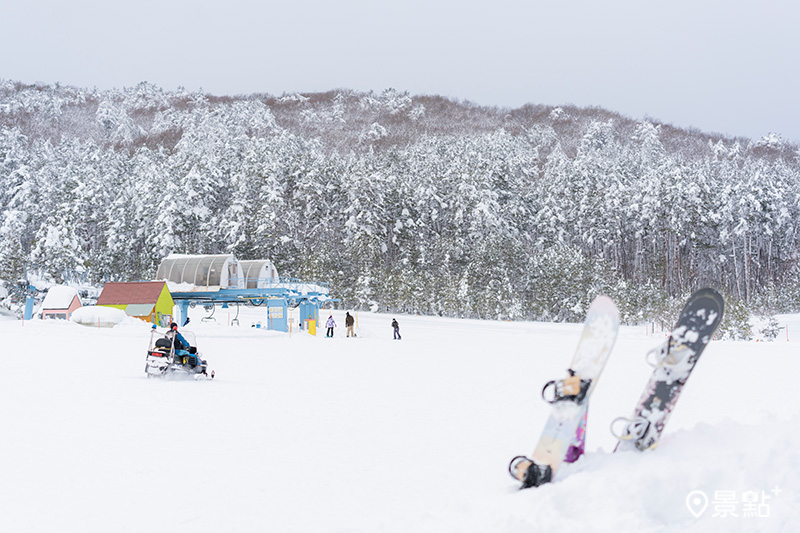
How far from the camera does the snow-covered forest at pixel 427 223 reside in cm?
5175

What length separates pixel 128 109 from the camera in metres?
186

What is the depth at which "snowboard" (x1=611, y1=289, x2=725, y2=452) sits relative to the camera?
5352 mm

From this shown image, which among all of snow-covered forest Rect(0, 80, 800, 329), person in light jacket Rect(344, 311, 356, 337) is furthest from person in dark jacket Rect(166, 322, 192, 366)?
snow-covered forest Rect(0, 80, 800, 329)

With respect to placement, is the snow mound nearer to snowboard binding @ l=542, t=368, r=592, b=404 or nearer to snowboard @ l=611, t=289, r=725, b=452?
snowboard binding @ l=542, t=368, r=592, b=404

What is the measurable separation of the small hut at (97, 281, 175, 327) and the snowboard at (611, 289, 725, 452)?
3074 centimetres

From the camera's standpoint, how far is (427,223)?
71.6 m

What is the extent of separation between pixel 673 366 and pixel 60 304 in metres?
36.4

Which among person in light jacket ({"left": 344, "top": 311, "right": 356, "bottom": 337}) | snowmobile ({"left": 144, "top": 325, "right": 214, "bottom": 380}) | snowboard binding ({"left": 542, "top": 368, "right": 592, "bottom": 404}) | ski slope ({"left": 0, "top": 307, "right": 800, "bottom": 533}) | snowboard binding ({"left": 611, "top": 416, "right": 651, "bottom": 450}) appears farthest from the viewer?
person in light jacket ({"left": 344, "top": 311, "right": 356, "bottom": 337})

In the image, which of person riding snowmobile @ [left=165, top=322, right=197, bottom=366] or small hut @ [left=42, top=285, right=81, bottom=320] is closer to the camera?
person riding snowmobile @ [left=165, top=322, right=197, bottom=366]

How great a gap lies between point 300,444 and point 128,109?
200 metres

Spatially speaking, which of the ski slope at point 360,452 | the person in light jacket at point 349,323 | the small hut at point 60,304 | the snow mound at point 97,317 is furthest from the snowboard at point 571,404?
the small hut at point 60,304

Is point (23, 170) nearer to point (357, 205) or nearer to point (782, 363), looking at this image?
point (357, 205)

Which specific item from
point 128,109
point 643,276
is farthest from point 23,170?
point 128,109

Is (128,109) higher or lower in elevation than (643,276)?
higher
